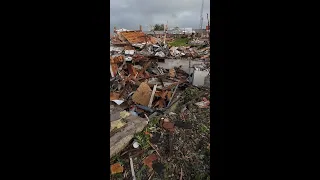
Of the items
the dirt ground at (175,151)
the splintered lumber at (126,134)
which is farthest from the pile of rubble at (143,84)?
the dirt ground at (175,151)

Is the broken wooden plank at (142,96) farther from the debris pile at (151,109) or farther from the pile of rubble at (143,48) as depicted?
the pile of rubble at (143,48)

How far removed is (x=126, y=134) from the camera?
15.8 ft

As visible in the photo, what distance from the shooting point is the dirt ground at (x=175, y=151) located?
386 centimetres

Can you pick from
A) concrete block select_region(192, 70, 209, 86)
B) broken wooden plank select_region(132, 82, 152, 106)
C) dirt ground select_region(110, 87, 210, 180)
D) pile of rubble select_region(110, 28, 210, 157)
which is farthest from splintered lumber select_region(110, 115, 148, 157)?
concrete block select_region(192, 70, 209, 86)

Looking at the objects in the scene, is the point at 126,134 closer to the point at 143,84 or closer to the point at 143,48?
the point at 143,84

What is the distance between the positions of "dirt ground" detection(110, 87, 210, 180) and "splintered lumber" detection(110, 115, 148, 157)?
120mm

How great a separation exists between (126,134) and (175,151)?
4.20ft
